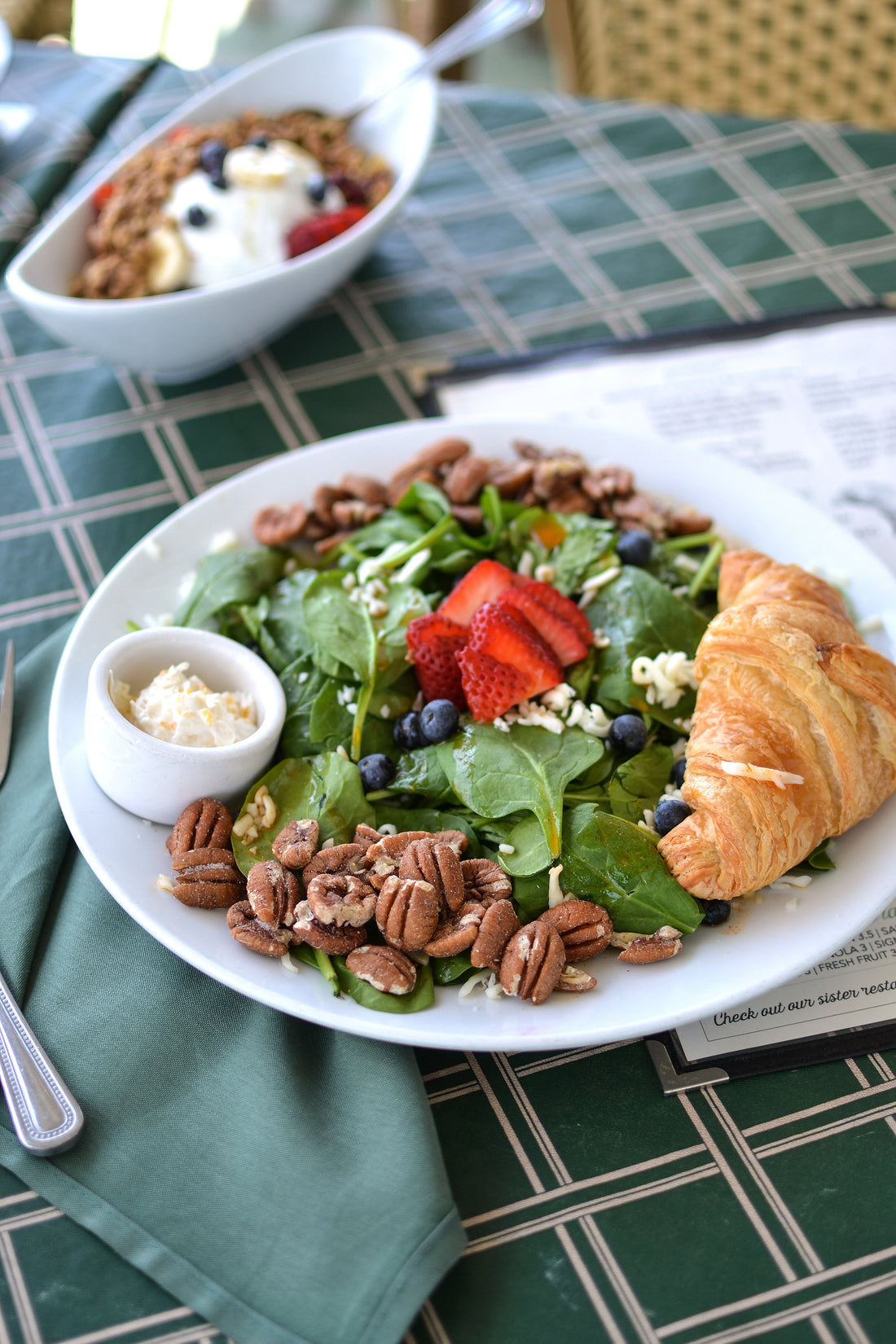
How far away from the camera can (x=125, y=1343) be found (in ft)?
3.10

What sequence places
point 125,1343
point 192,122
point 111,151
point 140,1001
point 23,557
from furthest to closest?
point 111,151, point 192,122, point 23,557, point 140,1001, point 125,1343

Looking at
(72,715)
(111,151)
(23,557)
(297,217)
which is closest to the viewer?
(72,715)

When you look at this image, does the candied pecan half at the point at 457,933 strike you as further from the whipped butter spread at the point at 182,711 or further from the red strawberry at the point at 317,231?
the red strawberry at the point at 317,231

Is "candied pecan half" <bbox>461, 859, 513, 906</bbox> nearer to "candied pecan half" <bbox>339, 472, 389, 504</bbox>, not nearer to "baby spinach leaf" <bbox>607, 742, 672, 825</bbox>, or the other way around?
"baby spinach leaf" <bbox>607, 742, 672, 825</bbox>

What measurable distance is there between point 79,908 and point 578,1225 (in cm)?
64

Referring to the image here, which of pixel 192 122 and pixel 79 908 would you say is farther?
pixel 192 122

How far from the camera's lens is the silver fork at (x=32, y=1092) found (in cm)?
102

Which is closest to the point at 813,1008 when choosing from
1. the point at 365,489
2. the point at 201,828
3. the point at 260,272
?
the point at 201,828

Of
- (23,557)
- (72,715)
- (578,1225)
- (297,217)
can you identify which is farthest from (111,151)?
(578,1225)

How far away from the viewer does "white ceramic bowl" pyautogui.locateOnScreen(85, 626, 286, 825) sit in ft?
3.87

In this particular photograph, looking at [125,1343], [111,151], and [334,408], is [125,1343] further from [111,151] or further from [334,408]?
[111,151]

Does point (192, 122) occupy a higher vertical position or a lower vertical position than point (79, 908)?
higher

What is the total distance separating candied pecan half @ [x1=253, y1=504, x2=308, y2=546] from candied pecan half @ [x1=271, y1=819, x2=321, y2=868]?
0.49 metres

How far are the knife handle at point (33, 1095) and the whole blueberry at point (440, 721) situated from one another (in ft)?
1.78
